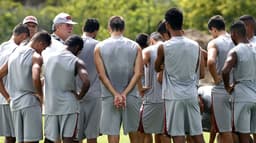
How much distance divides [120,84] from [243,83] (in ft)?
6.10

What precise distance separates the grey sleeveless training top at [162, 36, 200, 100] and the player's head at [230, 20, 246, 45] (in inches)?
34.6

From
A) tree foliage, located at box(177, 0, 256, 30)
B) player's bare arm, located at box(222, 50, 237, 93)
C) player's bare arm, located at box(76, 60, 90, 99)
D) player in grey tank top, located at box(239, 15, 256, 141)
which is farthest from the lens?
tree foliage, located at box(177, 0, 256, 30)

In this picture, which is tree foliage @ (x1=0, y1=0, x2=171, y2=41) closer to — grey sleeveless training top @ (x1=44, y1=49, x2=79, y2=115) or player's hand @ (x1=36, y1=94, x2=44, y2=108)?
player's hand @ (x1=36, y1=94, x2=44, y2=108)

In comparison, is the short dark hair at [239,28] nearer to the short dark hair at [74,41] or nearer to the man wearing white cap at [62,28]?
the short dark hair at [74,41]

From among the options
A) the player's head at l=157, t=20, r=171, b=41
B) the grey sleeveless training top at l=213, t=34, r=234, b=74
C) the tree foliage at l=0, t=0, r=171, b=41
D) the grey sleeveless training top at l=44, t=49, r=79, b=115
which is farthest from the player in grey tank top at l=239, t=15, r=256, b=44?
the tree foliage at l=0, t=0, r=171, b=41

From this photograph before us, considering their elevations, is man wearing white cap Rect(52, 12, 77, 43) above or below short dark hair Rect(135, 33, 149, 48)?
above

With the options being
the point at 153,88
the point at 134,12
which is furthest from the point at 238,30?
the point at 134,12

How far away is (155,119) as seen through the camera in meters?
13.0

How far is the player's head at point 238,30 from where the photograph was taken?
11.8 meters

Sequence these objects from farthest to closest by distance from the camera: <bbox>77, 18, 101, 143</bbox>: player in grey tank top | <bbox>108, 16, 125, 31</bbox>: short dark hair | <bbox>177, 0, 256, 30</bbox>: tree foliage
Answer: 1. <bbox>177, 0, 256, 30</bbox>: tree foliage
2. <bbox>77, 18, 101, 143</bbox>: player in grey tank top
3. <bbox>108, 16, 125, 31</bbox>: short dark hair

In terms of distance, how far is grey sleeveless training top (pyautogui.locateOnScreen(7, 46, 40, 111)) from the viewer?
11.5 m

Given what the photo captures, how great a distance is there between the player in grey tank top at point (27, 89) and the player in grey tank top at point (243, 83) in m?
2.78

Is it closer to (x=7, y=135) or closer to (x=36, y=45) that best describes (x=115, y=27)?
(x=36, y=45)

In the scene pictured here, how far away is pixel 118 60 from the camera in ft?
38.7
